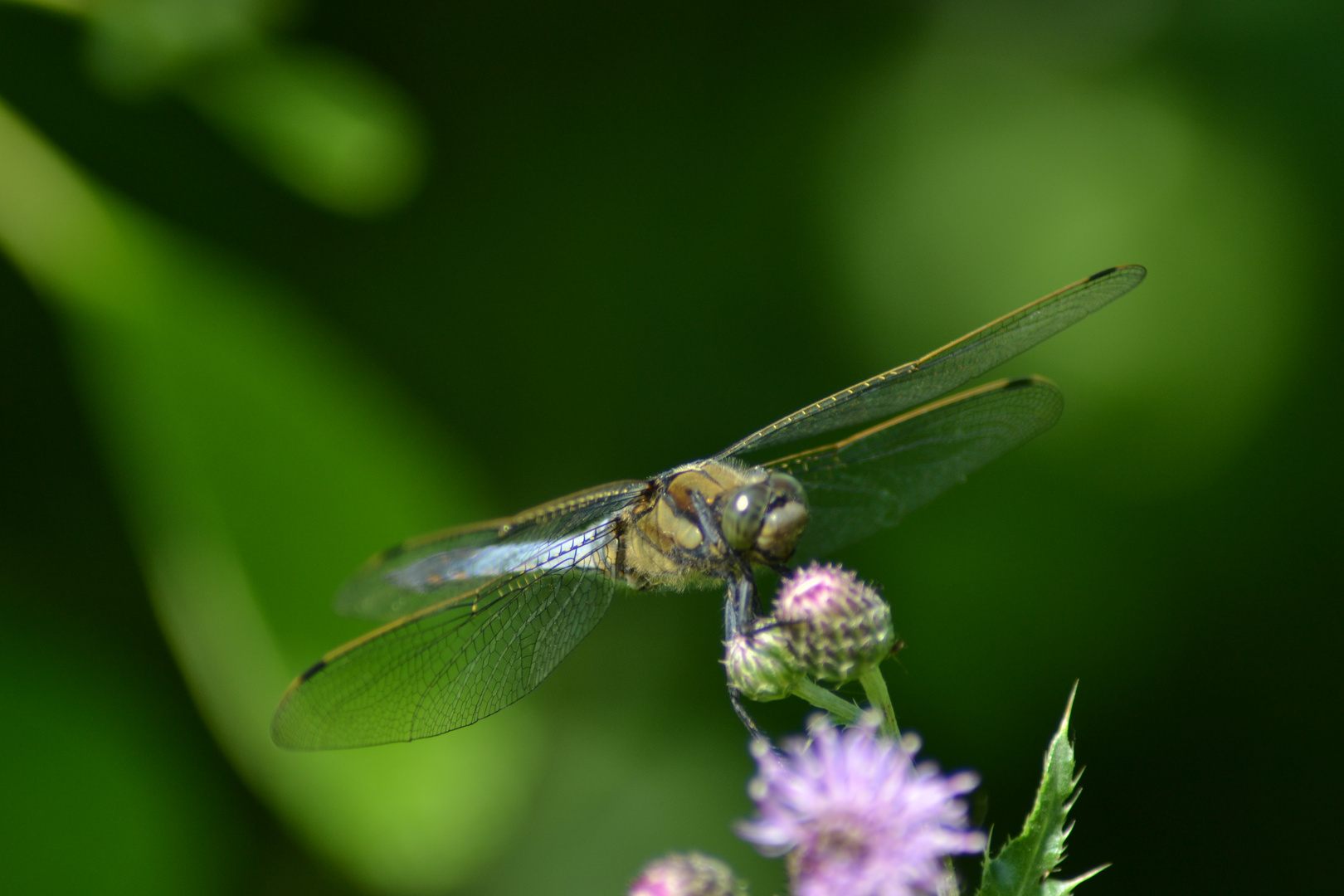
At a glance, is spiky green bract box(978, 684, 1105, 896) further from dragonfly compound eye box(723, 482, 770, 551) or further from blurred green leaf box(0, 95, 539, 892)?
blurred green leaf box(0, 95, 539, 892)

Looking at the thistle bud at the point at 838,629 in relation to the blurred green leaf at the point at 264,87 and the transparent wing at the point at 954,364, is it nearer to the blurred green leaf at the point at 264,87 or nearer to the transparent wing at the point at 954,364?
the transparent wing at the point at 954,364

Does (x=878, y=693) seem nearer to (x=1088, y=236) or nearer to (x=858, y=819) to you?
(x=858, y=819)

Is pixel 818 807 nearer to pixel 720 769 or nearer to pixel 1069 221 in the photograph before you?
pixel 720 769

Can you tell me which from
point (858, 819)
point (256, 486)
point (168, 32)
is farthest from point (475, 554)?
point (168, 32)

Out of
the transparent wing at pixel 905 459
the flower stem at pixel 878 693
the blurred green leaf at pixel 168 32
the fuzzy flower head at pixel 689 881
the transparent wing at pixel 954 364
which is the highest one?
the blurred green leaf at pixel 168 32

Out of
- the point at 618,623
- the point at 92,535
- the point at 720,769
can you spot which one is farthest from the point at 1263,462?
the point at 92,535

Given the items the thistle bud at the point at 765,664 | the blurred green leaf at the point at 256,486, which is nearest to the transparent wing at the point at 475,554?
the blurred green leaf at the point at 256,486
